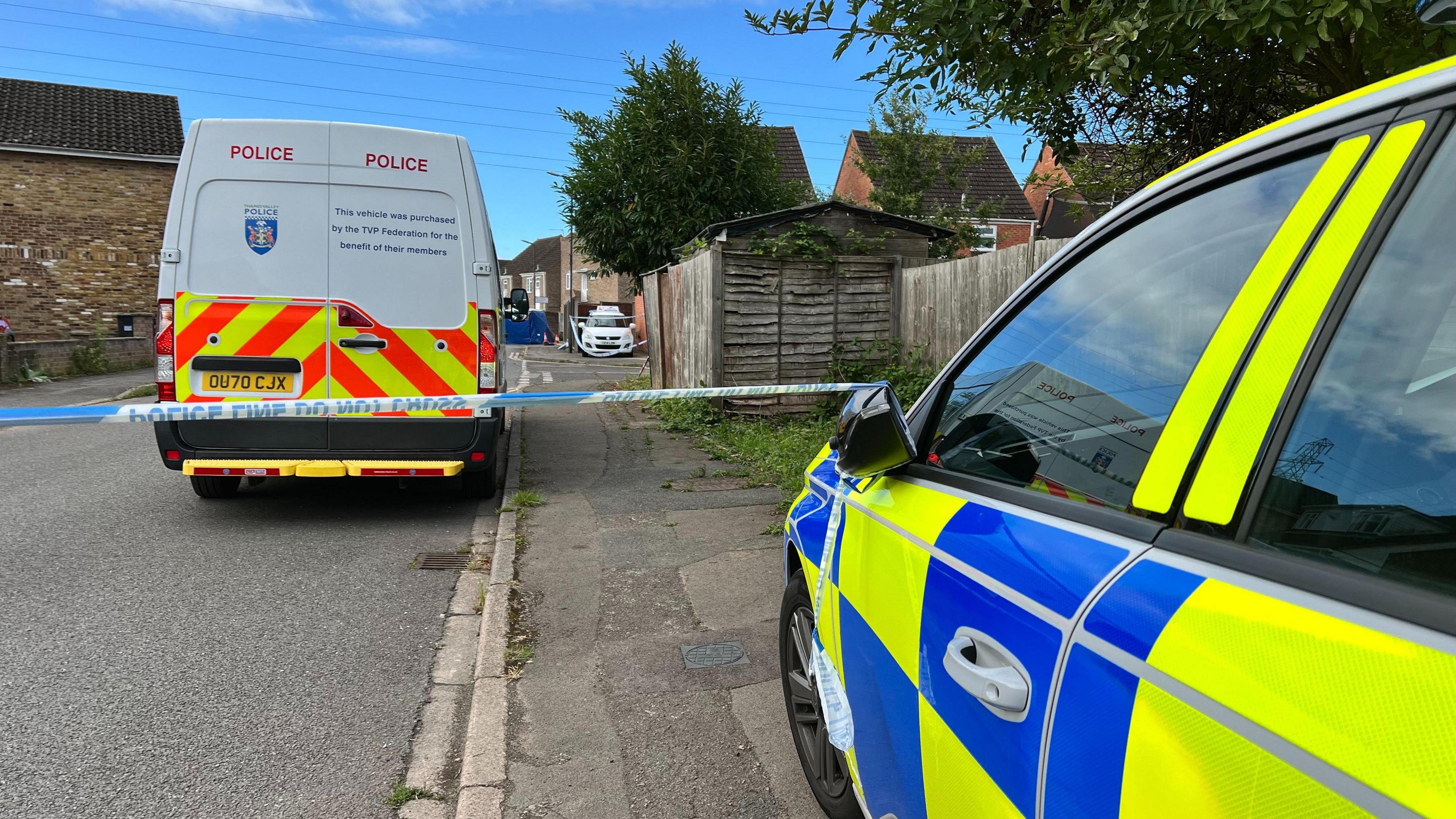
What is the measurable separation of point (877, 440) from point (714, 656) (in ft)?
7.30

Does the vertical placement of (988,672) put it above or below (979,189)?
below

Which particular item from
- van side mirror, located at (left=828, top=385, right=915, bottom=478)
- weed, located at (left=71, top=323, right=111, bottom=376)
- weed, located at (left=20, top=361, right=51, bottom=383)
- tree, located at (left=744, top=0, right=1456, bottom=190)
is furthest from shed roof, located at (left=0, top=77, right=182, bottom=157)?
van side mirror, located at (left=828, top=385, right=915, bottom=478)

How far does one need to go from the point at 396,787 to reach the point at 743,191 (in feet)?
67.6

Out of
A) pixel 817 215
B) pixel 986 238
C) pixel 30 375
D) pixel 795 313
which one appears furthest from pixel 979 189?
pixel 30 375

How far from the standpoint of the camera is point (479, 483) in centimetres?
677

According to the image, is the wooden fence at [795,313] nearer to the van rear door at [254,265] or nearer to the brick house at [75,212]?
the van rear door at [254,265]

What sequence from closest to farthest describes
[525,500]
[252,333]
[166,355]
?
[166,355] → [252,333] → [525,500]

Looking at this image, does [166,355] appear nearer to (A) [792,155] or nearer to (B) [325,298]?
(B) [325,298]

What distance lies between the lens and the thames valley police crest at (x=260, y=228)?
231 inches

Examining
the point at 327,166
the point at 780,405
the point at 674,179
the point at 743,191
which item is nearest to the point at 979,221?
the point at 743,191

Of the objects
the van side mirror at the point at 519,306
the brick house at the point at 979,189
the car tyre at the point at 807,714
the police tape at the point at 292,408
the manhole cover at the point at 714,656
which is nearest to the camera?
the car tyre at the point at 807,714

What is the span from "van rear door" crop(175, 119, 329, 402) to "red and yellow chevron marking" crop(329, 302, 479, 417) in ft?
0.39

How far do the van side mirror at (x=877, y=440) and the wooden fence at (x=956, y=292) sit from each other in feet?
17.1

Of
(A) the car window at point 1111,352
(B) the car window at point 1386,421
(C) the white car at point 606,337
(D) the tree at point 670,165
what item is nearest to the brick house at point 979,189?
(D) the tree at point 670,165
